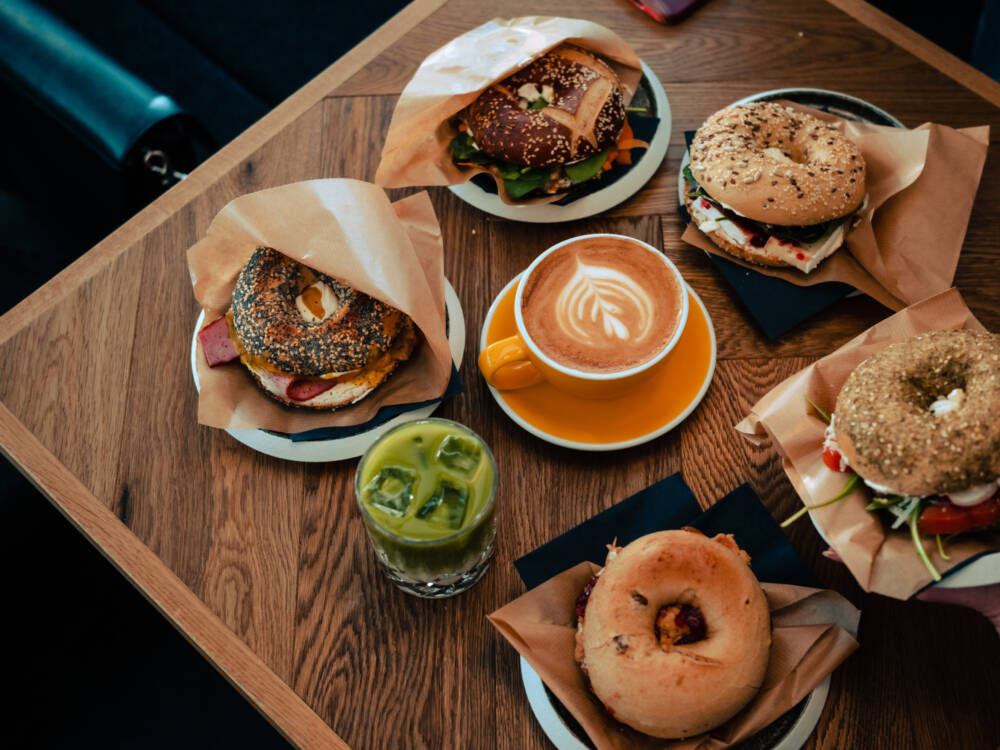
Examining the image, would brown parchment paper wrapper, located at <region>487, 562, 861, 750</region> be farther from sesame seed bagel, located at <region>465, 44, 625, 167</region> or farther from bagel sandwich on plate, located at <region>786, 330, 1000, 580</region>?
sesame seed bagel, located at <region>465, 44, 625, 167</region>

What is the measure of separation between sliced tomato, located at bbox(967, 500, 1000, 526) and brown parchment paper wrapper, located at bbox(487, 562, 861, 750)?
18 cm

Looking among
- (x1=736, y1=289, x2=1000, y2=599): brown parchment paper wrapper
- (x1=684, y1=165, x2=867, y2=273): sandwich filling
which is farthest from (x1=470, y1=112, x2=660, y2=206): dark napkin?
(x1=736, y1=289, x2=1000, y2=599): brown parchment paper wrapper

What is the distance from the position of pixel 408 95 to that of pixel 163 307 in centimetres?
55

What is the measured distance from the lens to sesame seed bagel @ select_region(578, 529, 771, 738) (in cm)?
95

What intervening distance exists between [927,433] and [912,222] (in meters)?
0.47

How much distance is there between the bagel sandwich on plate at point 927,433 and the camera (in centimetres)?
99

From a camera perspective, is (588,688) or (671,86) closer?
(588,688)

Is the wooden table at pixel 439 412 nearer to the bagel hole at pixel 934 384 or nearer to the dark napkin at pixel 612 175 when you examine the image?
the dark napkin at pixel 612 175

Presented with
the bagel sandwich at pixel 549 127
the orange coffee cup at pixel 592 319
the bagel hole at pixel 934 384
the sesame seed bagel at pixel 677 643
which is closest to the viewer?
the sesame seed bagel at pixel 677 643

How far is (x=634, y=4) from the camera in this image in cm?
165

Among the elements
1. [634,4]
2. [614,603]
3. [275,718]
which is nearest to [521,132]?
[634,4]

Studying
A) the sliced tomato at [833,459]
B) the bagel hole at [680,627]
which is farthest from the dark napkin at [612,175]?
the bagel hole at [680,627]

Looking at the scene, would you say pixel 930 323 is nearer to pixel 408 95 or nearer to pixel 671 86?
pixel 671 86

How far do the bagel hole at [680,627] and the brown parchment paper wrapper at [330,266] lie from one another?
0.47m
